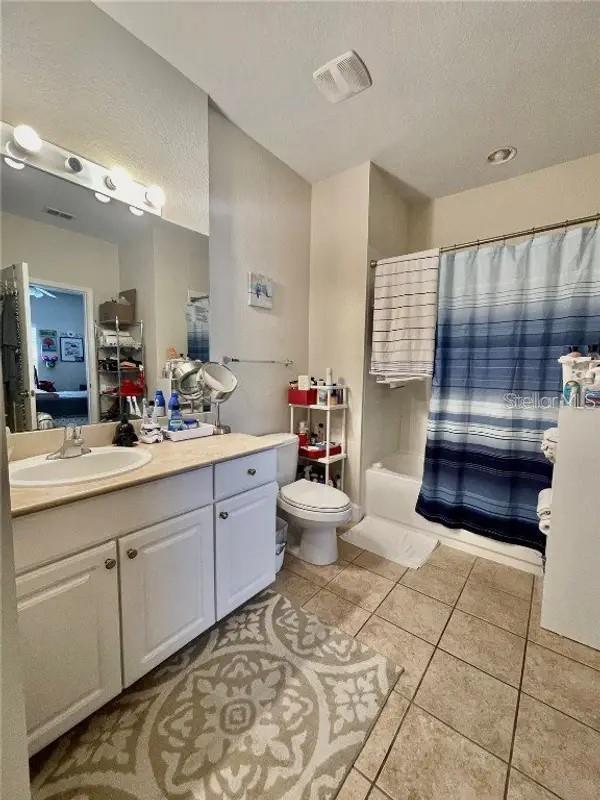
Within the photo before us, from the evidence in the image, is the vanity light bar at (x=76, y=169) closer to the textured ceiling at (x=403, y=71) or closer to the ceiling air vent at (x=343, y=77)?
the textured ceiling at (x=403, y=71)

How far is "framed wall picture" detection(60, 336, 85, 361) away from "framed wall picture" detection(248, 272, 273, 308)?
105 cm

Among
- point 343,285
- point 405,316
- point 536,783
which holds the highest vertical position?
point 343,285

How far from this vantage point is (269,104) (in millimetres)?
1744

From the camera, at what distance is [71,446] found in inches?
48.6

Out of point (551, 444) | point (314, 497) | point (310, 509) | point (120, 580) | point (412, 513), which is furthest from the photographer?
point (412, 513)

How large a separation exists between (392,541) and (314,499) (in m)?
0.74

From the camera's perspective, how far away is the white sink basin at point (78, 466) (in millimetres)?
1014

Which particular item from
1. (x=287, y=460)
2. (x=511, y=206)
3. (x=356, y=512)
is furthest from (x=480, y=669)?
(x=511, y=206)

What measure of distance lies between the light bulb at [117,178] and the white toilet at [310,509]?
54.0 inches

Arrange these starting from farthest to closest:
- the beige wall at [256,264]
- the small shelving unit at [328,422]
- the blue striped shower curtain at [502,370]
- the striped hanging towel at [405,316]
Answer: the small shelving unit at [328,422] < the striped hanging towel at [405,316] < the beige wall at [256,264] < the blue striped shower curtain at [502,370]

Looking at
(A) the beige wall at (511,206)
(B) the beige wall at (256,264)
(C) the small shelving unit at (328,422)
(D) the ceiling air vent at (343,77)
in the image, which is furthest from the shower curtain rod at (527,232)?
(C) the small shelving unit at (328,422)

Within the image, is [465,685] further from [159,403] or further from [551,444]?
[159,403]

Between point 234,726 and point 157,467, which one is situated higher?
point 157,467

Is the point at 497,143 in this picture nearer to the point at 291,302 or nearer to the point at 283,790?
the point at 291,302
